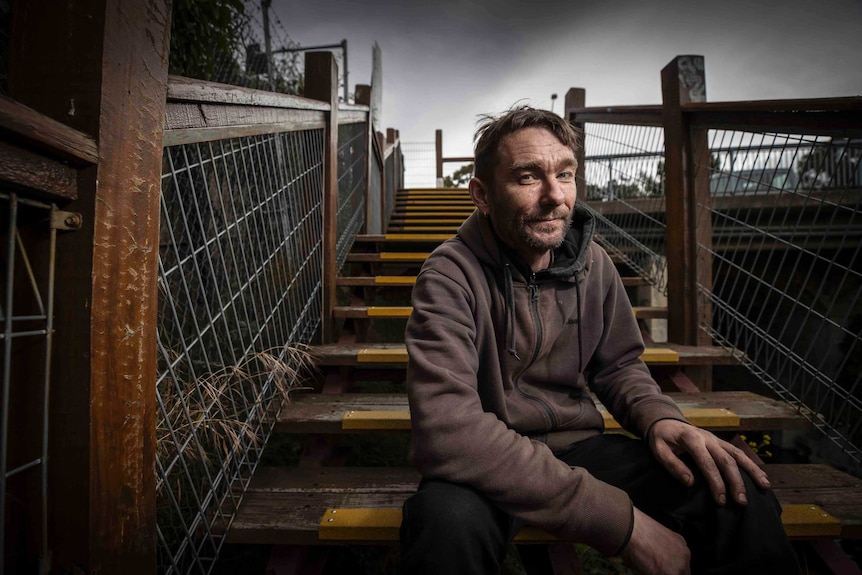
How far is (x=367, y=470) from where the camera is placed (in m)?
1.49

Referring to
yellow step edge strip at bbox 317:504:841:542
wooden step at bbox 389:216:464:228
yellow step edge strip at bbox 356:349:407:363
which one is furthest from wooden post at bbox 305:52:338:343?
wooden step at bbox 389:216:464:228

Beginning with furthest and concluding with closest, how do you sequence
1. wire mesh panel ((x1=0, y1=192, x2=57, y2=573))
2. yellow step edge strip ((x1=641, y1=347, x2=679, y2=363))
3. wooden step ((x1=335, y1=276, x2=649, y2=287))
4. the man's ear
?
wooden step ((x1=335, y1=276, x2=649, y2=287)) < yellow step edge strip ((x1=641, y1=347, x2=679, y2=363)) < the man's ear < wire mesh panel ((x1=0, y1=192, x2=57, y2=573))

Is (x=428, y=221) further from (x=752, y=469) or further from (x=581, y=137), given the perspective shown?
(x=752, y=469)

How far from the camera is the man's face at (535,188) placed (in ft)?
3.54

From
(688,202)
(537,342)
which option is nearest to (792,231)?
(688,202)

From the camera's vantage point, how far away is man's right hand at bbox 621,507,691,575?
824 mm

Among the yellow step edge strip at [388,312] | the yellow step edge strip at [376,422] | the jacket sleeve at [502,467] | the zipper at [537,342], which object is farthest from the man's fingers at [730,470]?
the yellow step edge strip at [388,312]

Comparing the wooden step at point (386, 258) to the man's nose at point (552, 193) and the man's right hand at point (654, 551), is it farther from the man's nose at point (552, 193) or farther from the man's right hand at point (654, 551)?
the man's right hand at point (654, 551)

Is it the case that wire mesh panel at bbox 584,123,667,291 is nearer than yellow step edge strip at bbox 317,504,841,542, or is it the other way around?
yellow step edge strip at bbox 317,504,841,542

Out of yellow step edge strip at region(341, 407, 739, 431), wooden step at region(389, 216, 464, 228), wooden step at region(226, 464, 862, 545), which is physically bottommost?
wooden step at region(226, 464, 862, 545)

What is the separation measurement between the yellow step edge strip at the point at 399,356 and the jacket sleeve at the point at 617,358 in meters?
0.74

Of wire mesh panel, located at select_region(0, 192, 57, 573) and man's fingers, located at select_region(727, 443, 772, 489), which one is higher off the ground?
wire mesh panel, located at select_region(0, 192, 57, 573)

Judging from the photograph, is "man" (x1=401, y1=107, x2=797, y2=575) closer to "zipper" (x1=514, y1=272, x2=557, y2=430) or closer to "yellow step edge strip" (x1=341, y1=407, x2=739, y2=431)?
"zipper" (x1=514, y1=272, x2=557, y2=430)

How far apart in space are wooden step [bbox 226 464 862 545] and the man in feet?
0.95
